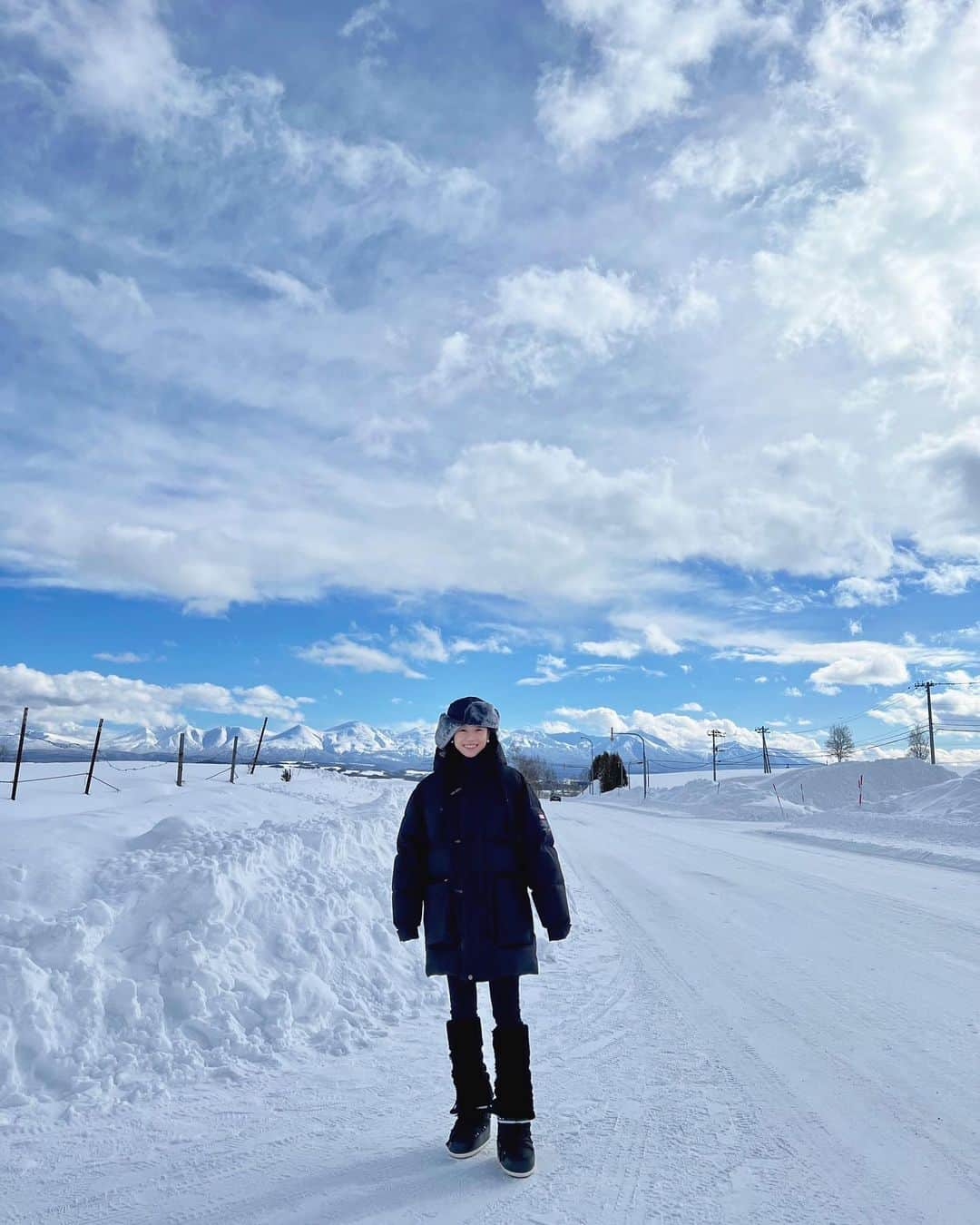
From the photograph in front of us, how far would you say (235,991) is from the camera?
5055mm

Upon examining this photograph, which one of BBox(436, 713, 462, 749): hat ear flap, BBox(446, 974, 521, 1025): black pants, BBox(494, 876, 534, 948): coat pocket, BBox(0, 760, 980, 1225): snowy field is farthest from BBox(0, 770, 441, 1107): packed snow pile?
BBox(436, 713, 462, 749): hat ear flap

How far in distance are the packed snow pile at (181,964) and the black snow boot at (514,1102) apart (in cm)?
181

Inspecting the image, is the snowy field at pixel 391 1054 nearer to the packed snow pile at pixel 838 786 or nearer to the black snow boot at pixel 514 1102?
the black snow boot at pixel 514 1102

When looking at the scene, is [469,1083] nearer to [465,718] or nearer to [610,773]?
[465,718]

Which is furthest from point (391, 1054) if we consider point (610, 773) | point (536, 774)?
point (536, 774)

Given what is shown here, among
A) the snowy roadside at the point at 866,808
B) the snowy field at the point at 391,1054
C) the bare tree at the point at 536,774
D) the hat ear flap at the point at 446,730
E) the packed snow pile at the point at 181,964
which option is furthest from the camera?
the bare tree at the point at 536,774

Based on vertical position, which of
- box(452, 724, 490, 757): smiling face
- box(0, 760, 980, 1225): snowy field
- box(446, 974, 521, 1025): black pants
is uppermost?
box(452, 724, 490, 757): smiling face

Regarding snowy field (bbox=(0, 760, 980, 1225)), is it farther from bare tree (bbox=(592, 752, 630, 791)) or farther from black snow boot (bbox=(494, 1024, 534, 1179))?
bare tree (bbox=(592, 752, 630, 791))

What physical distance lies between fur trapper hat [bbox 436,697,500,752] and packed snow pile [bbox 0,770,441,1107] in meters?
2.50

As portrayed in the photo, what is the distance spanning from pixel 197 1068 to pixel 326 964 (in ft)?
5.22

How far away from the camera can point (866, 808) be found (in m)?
32.7

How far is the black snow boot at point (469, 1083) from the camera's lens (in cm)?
348

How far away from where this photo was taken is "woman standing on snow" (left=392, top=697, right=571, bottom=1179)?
3490 millimetres

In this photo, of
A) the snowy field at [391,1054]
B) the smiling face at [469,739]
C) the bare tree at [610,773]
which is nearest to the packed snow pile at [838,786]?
the snowy field at [391,1054]
